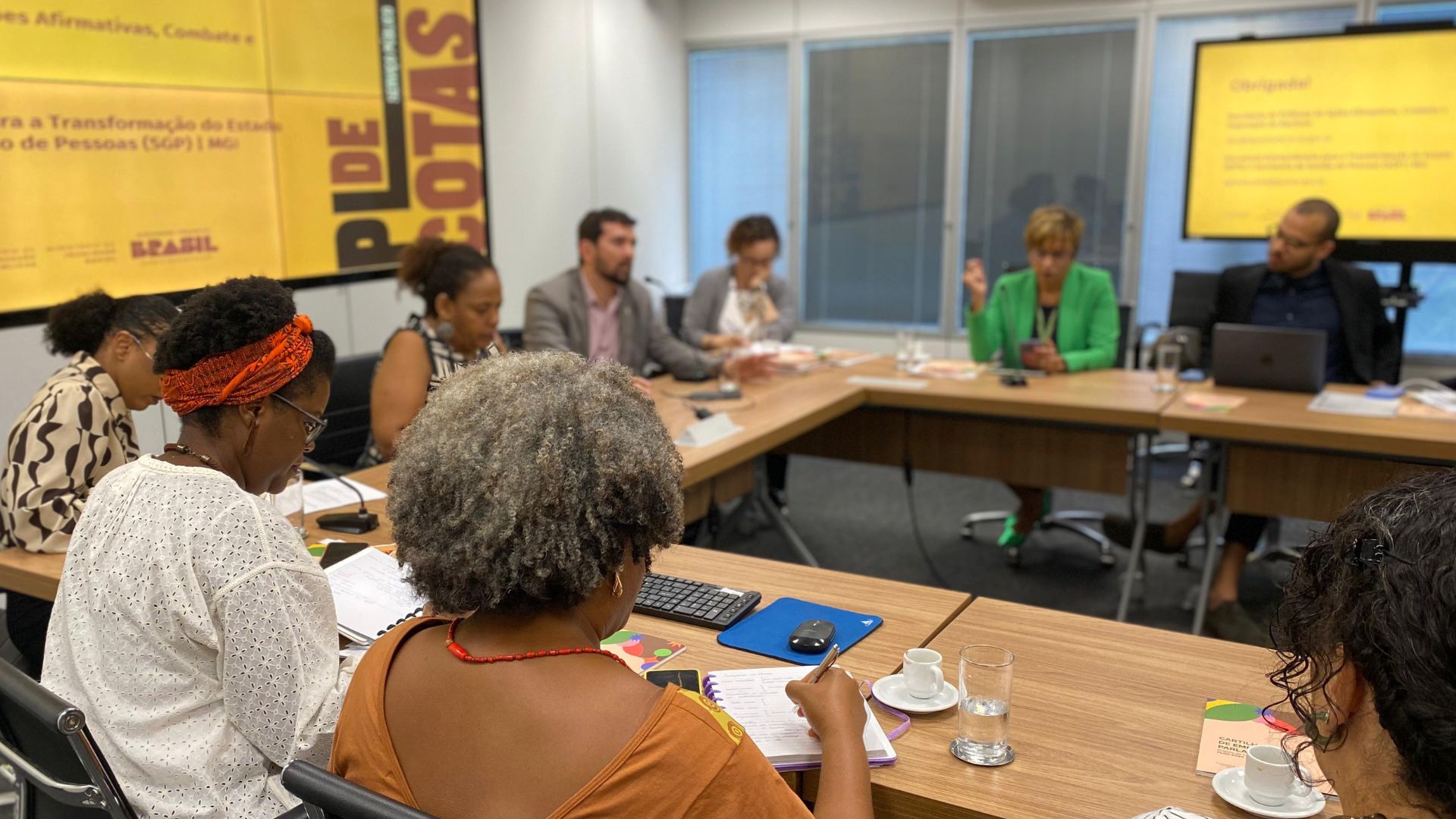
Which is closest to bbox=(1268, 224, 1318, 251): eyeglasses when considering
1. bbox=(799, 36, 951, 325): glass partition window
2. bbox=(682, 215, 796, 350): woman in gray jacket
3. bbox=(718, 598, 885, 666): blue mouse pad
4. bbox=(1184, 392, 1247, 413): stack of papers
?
bbox=(1184, 392, 1247, 413): stack of papers

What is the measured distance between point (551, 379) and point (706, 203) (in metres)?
6.31

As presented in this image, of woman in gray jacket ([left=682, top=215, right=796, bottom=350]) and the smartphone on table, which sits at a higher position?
woman in gray jacket ([left=682, top=215, right=796, bottom=350])

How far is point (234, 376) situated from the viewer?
56.6 inches

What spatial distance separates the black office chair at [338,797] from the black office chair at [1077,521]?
3.61m

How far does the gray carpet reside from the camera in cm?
391

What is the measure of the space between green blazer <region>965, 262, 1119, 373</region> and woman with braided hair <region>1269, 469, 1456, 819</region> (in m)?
3.37

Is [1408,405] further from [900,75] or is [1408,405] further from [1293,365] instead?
[900,75]

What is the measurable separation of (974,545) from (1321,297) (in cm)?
163

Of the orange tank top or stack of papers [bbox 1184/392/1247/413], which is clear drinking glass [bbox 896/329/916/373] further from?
the orange tank top

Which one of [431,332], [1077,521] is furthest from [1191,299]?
[431,332]

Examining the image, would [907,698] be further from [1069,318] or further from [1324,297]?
[1324,297]

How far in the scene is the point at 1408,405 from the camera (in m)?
3.42

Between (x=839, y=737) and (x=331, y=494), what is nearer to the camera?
(x=839, y=737)

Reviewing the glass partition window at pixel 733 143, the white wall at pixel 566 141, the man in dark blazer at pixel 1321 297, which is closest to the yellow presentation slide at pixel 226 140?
the white wall at pixel 566 141
